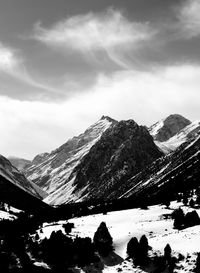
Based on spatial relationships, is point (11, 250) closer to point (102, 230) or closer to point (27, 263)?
point (27, 263)

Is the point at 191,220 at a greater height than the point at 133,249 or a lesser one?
greater

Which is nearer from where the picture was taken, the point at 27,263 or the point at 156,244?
the point at 27,263

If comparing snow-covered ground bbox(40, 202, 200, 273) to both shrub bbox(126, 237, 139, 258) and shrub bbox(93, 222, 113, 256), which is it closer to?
shrub bbox(126, 237, 139, 258)

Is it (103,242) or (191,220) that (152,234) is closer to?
(191,220)

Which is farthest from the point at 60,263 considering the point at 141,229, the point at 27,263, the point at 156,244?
the point at 141,229

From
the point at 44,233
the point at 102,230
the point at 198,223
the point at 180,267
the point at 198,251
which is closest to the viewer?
the point at 180,267

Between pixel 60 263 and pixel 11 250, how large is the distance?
14.9 m

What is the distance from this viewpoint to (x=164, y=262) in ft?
395

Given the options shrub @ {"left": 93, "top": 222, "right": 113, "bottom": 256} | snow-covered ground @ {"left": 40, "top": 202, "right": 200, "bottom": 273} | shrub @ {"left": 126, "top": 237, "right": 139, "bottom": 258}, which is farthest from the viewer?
shrub @ {"left": 93, "top": 222, "right": 113, "bottom": 256}

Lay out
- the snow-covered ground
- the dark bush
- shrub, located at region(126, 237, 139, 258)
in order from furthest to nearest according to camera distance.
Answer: the dark bush < shrub, located at region(126, 237, 139, 258) < the snow-covered ground

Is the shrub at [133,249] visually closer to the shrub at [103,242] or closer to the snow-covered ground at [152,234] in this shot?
the snow-covered ground at [152,234]

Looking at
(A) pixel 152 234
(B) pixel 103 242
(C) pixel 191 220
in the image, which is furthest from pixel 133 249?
(C) pixel 191 220

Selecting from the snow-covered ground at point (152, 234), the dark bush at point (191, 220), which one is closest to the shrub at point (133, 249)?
the snow-covered ground at point (152, 234)

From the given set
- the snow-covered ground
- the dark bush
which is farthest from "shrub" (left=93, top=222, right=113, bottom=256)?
the dark bush
